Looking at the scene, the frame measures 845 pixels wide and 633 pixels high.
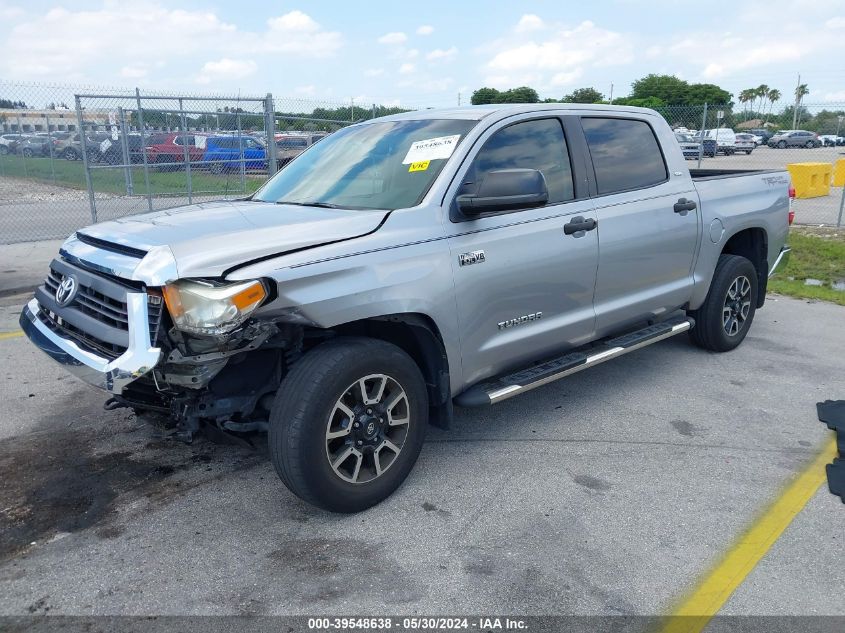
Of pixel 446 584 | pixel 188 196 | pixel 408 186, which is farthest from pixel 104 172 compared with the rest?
pixel 446 584

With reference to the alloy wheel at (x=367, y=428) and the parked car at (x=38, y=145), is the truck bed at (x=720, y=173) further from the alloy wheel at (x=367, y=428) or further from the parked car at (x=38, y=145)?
the parked car at (x=38, y=145)

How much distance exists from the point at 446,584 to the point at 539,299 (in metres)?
1.72

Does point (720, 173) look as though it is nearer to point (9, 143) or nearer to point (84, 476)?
point (84, 476)

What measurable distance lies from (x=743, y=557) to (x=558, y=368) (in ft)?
4.72

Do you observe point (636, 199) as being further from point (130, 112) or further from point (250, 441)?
point (130, 112)

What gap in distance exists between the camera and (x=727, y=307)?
5648mm

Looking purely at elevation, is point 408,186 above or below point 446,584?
above

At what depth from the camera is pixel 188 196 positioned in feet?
40.4

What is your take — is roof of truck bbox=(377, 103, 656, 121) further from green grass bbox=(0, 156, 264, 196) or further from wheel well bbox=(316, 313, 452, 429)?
green grass bbox=(0, 156, 264, 196)

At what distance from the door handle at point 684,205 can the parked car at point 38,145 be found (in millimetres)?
17423

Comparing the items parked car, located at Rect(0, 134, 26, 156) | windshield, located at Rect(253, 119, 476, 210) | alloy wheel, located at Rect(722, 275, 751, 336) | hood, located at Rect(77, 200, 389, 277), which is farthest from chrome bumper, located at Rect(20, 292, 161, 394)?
parked car, located at Rect(0, 134, 26, 156)

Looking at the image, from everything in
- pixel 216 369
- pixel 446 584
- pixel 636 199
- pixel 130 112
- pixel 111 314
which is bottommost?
pixel 446 584

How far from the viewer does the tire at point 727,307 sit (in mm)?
5465

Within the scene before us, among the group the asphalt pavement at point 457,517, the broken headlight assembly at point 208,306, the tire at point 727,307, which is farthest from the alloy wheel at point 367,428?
the tire at point 727,307
